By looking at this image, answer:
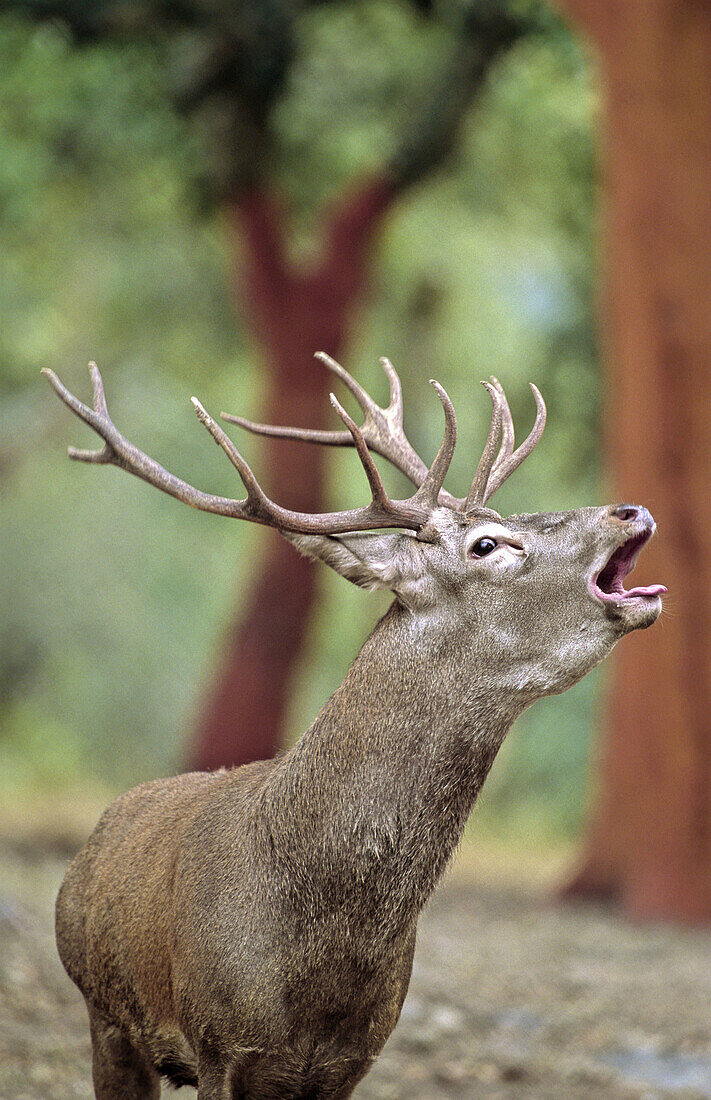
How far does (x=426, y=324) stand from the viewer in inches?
542

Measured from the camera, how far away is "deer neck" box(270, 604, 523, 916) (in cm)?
314

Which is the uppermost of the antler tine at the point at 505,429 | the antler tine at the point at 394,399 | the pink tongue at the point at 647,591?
the antler tine at the point at 394,399

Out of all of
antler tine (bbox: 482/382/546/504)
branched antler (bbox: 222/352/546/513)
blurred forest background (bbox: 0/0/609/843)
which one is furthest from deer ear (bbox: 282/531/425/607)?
blurred forest background (bbox: 0/0/609/843)

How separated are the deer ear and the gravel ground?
1061 mm

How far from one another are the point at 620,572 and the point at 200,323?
9.48 m

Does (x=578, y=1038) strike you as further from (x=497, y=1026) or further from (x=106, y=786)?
(x=106, y=786)

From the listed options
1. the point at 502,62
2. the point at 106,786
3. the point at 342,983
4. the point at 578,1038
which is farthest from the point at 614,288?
the point at 106,786

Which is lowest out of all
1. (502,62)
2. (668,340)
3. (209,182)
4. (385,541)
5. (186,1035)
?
(186,1035)

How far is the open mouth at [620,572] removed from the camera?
321 cm

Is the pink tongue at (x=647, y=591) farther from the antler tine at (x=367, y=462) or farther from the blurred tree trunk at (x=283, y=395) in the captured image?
the blurred tree trunk at (x=283, y=395)

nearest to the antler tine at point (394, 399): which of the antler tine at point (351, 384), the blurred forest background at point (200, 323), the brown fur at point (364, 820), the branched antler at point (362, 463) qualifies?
the antler tine at point (351, 384)

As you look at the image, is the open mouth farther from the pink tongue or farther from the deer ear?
the deer ear

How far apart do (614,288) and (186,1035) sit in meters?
6.07

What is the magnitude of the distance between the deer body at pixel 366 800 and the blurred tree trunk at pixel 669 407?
451cm
